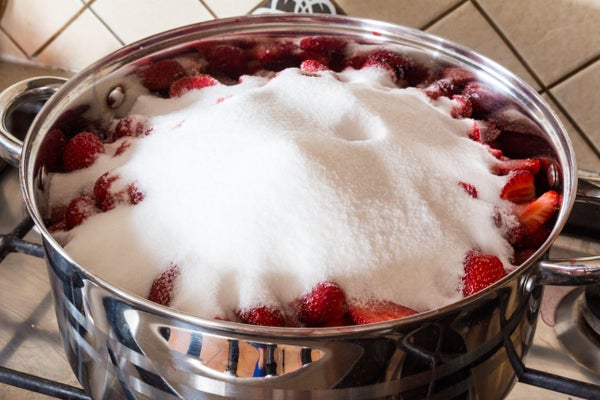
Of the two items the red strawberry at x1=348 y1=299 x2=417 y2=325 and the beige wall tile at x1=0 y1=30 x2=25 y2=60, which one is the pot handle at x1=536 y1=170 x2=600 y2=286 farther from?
the beige wall tile at x1=0 y1=30 x2=25 y2=60

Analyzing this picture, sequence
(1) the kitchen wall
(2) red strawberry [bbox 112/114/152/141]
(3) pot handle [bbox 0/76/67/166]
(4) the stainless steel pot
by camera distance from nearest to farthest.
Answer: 1. (4) the stainless steel pot
2. (3) pot handle [bbox 0/76/67/166]
3. (2) red strawberry [bbox 112/114/152/141]
4. (1) the kitchen wall

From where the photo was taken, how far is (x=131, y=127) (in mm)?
711

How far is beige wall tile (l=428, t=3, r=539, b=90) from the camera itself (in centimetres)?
84

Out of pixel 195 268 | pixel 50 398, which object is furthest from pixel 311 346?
pixel 50 398

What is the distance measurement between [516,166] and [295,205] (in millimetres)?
252

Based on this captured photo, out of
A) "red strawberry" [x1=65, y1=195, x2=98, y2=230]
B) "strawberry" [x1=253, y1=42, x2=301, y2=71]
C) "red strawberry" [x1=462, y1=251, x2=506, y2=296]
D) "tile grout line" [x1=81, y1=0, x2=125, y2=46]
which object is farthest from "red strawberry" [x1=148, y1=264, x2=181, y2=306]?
"tile grout line" [x1=81, y1=0, x2=125, y2=46]

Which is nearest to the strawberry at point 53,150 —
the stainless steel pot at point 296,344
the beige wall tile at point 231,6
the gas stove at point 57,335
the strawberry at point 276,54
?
the stainless steel pot at point 296,344

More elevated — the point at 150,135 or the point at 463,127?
the point at 150,135

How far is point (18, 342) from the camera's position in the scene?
2.47ft

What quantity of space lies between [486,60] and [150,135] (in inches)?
13.5

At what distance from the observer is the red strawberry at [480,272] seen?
538 mm

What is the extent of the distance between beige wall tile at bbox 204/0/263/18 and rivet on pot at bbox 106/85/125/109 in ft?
0.82

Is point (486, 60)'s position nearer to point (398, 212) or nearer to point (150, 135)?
point (398, 212)

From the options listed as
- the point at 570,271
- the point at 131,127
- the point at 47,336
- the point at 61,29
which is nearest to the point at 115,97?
the point at 131,127
